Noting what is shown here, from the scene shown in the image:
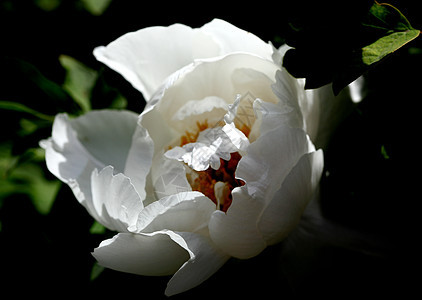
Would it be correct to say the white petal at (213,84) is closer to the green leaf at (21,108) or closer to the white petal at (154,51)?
the white petal at (154,51)

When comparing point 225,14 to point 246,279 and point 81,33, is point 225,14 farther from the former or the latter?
point 246,279

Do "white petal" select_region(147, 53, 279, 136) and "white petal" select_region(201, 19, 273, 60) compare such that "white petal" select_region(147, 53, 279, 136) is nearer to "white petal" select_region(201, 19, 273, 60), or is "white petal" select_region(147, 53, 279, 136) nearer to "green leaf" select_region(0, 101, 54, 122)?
"white petal" select_region(201, 19, 273, 60)

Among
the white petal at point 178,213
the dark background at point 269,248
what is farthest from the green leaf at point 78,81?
the white petal at point 178,213

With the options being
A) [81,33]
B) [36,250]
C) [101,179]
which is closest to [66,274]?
[36,250]

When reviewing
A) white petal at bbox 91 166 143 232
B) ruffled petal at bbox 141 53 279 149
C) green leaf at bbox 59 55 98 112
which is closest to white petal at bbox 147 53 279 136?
ruffled petal at bbox 141 53 279 149

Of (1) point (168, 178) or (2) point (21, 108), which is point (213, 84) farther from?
(2) point (21, 108)

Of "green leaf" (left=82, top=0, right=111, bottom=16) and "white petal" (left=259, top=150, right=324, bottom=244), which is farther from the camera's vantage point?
"green leaf" (left=82, top=0, right=111, bottom=16)
